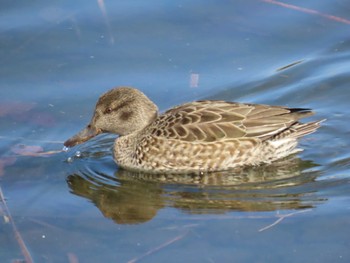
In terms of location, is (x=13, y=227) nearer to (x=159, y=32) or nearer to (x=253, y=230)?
(x=253, y=230)

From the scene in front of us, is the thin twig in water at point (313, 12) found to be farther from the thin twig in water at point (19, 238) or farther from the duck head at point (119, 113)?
the thin twig in water at point (19, 238)

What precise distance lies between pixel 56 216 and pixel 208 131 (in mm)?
2037

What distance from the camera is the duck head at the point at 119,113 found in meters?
10.2

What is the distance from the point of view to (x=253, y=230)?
8.41 meters

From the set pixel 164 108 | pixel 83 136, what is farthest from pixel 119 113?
pixel 164 108

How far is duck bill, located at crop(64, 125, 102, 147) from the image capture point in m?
10.1

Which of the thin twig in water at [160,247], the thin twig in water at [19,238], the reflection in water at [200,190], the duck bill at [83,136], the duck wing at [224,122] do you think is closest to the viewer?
the thin twig in water at [160,247]

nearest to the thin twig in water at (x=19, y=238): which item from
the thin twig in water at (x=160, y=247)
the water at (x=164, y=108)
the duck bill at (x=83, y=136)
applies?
the water at (x=164, y=108)

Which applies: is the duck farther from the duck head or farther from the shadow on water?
the shadow on water

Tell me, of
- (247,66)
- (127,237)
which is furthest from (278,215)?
(247,66)

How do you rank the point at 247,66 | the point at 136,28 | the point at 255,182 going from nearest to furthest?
the point at 255,182 → the point at 247,66 → the point at 136,28

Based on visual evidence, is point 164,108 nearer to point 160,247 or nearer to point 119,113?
point 119,113

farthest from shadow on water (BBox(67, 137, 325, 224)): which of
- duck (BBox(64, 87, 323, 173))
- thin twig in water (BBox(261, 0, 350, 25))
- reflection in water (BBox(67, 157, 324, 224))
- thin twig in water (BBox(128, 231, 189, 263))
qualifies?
thin twig in water (BBox(261, 0, 350, 25))

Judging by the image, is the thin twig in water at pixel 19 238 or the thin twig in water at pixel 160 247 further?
the thin twig in water at pixel 19 238
